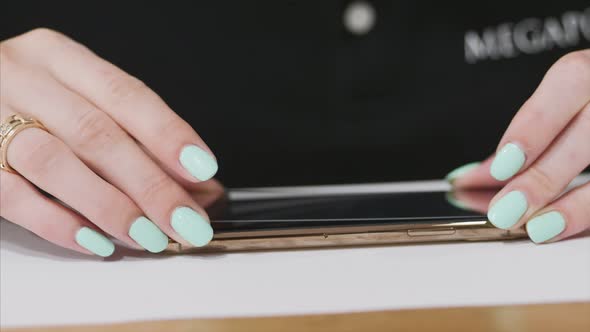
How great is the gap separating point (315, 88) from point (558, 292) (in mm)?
542

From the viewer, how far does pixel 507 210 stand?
446 millimetres

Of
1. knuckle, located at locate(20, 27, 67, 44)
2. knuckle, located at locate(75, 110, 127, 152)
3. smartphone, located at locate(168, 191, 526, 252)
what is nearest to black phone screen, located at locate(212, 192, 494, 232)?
smartphone, located at locate(168, 191, 526, 252)

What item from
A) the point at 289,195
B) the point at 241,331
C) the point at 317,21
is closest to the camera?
the point at 241,331

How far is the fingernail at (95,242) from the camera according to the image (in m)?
0.45

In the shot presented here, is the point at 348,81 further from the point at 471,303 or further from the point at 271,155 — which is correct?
the point at 471,303

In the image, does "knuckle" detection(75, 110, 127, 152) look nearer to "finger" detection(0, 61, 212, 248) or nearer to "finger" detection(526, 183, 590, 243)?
"finger" detection(0, 61, 212, 248)

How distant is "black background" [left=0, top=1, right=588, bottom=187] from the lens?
82 cm

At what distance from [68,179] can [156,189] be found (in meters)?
0.08

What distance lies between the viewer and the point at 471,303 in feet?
1.16

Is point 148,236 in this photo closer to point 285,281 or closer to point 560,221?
point 285,281

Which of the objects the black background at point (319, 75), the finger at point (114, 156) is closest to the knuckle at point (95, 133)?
the finger at point (114, 156)

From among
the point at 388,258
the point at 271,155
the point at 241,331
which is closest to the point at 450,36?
the point at 271,155

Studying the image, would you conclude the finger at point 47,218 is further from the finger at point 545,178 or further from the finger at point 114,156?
the finger at point 545,178

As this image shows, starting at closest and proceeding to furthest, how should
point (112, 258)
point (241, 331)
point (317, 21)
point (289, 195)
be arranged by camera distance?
point (241, 331), point (112, 258), point (289, 195), point (317, 21)
